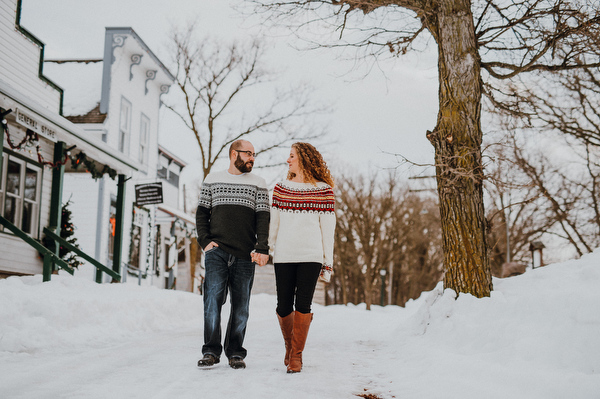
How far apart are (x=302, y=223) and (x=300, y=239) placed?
0.49 ft

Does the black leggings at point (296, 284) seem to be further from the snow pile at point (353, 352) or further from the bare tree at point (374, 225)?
the bare tree at point (374, 225)

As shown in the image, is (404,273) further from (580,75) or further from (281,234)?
(281,234)

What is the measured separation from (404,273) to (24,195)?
38.3 m

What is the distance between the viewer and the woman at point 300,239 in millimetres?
4883

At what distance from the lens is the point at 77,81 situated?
1877 centimetres

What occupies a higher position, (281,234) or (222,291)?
(281,234)

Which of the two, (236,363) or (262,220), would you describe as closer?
(236,363)

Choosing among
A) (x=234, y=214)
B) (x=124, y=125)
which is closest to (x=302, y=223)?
(x=234, y=214)

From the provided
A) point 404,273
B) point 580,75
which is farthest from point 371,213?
point 580,75

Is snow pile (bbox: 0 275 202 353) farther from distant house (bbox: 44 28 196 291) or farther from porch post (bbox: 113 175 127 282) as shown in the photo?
distant house (bbox: 44 28 196 291)

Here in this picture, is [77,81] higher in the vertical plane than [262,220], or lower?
higher

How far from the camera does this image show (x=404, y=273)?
46.9 metres

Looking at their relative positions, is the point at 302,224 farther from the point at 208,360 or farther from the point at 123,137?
the point at 123,137

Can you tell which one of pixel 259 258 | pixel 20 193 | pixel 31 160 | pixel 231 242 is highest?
pixel 31 160
